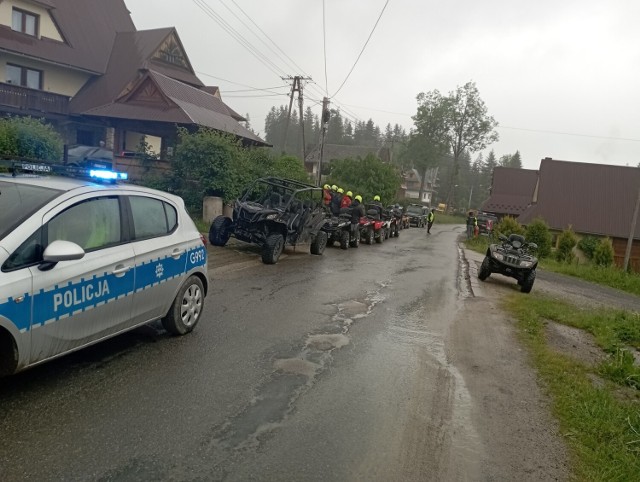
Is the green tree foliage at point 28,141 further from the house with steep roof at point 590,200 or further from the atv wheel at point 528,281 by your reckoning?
the house with steep roof at point 590,200

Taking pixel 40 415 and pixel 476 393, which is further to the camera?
pixel 476 393

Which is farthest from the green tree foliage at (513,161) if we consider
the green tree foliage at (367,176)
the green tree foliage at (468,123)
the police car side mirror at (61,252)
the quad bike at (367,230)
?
the police car side mirror at (61,252)

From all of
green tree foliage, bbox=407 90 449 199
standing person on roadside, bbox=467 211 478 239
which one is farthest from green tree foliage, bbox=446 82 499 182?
standing person on roadside, bbox=467 211 478 239

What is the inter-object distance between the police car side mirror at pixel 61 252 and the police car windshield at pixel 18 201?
0.34 meters

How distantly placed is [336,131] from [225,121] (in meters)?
90.2

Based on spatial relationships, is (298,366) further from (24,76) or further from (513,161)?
(513,161)

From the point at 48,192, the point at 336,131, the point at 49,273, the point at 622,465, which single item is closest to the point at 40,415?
the point at 49,273

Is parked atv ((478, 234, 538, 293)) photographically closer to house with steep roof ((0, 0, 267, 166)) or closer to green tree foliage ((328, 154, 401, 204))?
house with steep roof ((0, 0, 267, 166))

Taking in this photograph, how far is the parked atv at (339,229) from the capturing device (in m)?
17.0

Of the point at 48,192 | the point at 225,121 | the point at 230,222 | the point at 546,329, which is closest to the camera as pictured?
the point at 48,192

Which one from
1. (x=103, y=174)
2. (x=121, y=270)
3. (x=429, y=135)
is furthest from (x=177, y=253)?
(x=429, y=135)

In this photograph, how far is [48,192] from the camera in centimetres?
425

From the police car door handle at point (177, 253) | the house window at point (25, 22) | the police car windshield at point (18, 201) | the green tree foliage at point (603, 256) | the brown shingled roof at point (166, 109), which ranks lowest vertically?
the green tree foliage at point (603, 256)

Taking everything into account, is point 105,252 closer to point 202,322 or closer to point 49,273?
point 49,273
